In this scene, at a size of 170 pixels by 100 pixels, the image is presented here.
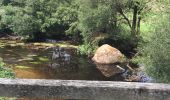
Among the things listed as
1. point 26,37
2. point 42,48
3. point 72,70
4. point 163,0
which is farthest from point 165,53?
point 26,37

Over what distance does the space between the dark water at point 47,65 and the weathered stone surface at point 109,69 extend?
0.44 meters

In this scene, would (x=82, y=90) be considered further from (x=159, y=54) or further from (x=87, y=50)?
(x=87, y=50)

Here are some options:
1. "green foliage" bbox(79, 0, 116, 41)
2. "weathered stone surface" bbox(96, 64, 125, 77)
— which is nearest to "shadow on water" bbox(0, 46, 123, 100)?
"weathered stone surface" bbox(96, 64, 125, 77)

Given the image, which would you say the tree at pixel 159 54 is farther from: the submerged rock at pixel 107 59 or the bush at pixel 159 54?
the submerged rock at pixel 107 59

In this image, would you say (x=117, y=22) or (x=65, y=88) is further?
(x=117, y=22)

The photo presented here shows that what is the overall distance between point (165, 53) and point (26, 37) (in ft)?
91.5

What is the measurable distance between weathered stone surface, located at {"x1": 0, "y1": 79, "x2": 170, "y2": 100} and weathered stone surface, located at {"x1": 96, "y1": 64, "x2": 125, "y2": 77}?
76.6 feet

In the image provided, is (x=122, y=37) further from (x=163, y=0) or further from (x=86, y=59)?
(x=163, y=0)

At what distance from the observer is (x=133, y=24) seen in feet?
118

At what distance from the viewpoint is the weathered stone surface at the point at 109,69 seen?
26891mm

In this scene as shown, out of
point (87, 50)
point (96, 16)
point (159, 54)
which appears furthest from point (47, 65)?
point (159, 54)

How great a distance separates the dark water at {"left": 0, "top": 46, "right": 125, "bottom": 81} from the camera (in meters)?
25.6

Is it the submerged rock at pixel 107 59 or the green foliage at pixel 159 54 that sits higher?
the green foliage at pixel 159 54

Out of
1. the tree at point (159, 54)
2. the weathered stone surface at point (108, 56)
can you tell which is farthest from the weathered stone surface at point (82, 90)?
the weathered stone surface at point (108, 56)
